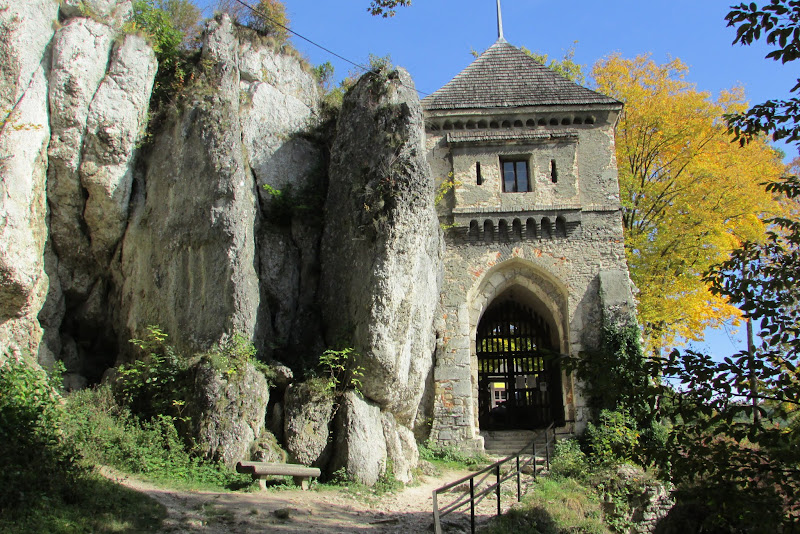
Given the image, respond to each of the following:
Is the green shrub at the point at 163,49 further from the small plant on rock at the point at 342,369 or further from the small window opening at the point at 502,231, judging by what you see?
the small window opening at the point at 502,231

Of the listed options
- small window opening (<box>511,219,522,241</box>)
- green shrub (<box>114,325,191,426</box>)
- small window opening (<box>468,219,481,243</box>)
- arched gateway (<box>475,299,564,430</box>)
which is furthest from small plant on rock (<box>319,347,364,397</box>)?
arched gateway (<box>475,299,564,430</box>)

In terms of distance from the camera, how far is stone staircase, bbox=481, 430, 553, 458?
16188mm

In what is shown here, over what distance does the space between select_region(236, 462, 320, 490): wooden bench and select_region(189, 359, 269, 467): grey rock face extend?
65 centimetres

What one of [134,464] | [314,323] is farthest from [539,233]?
[134,464]

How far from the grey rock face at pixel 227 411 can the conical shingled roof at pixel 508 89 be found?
10042 millimetres

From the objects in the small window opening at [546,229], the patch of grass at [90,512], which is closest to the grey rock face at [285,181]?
the patch of grass at [90,512]

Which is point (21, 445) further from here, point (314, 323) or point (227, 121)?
point (227, 121)

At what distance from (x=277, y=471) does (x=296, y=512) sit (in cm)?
107

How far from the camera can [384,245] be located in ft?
44.1

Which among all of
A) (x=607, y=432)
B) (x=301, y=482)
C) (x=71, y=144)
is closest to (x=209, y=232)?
(x=71, y=144)

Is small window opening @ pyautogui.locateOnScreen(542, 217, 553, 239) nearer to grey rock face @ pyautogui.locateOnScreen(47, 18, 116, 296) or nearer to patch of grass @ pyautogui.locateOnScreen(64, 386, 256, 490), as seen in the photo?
patch of grass @ pyautogui.locateOnScreen(64, 386, 256, 490)

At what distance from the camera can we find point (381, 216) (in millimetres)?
13641

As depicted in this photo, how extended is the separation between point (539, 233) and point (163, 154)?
9.57m

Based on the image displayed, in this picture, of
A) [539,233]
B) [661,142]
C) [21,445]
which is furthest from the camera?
[661,142]
